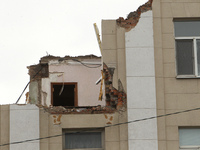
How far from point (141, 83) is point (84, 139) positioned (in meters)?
2.46

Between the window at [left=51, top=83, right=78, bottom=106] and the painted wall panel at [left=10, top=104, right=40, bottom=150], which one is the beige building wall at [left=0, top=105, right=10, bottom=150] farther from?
the window at [left=51, top=83, right=78, bottom=106]

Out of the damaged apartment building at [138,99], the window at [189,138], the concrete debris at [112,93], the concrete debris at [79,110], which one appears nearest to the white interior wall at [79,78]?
the damaged apartment building at [138,99]

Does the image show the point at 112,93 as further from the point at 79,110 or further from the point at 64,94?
the point at 64,94

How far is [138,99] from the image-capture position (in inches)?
912

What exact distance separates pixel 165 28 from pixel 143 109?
8.89 ft

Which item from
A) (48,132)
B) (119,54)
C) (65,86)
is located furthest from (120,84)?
(65,86)

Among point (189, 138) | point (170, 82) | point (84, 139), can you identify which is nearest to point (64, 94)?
point (84, 139)

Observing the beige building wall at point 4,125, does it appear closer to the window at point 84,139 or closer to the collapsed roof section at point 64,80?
the window at point 84,139

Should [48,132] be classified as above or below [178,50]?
below

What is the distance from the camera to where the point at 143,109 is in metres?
23.0

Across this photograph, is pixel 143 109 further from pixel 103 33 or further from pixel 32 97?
pixel 32 97

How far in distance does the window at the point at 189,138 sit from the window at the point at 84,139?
2.44m

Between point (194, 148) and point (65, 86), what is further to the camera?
point (65, 86)

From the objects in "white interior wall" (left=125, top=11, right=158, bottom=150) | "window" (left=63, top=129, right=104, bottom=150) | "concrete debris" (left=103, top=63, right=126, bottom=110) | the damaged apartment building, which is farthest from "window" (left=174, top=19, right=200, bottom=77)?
"window" (left=63, top=129, right=104, bottom=150)
